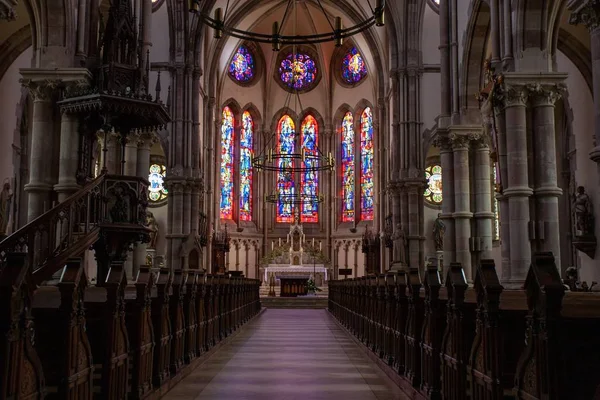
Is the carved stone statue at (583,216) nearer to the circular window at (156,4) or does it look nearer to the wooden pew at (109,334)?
the wooden pew at (109,334)

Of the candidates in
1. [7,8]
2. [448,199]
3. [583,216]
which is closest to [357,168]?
[448,199]

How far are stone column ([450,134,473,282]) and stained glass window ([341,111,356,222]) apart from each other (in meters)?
21.6

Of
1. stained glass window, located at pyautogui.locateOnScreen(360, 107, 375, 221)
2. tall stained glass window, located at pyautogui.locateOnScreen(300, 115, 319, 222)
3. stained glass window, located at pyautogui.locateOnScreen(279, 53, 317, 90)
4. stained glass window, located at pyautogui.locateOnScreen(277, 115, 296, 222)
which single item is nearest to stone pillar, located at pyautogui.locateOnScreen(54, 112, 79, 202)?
stained glass window, located at pyautogui.locateOnScreen(360, 107, 375, 221)

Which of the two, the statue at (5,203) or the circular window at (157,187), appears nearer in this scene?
the statue at (5,203)

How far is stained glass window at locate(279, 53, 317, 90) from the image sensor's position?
131ft

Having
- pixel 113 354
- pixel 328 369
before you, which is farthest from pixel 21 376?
pixel 328 369

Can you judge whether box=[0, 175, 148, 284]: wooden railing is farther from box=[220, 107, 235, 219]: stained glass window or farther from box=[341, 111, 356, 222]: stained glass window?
box=[341, 111, 356, 222]: stained glass window

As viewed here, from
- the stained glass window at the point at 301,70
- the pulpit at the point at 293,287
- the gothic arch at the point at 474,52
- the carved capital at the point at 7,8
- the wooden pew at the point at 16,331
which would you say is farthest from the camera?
the stained glass window at the point at 301,70

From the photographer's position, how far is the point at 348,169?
38969 mm

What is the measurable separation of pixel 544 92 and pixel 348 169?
26759 mm

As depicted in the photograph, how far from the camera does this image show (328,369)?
358 inches

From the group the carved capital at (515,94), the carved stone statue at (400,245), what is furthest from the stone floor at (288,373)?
the carved stone statue at (400,245)

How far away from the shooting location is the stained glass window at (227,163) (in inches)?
1499

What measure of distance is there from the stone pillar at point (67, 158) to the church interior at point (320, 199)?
0.12ft
